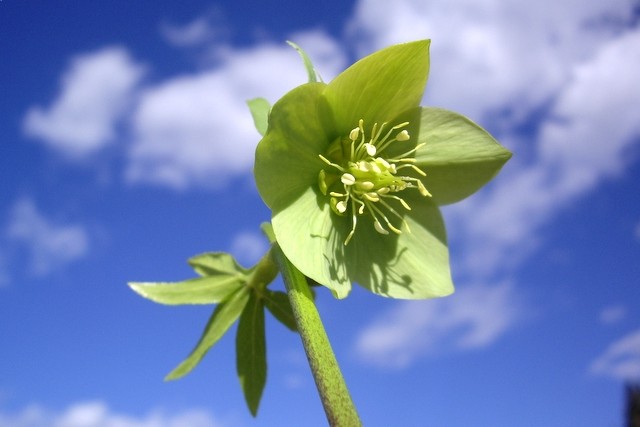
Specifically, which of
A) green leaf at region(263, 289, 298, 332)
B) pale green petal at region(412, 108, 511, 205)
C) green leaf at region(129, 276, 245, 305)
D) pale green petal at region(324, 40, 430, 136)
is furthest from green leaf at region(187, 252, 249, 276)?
pale green petal at region(412, 108, 511, 205)

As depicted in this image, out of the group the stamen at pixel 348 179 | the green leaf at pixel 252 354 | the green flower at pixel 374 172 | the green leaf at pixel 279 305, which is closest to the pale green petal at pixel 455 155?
the green flower at pixel 374 172

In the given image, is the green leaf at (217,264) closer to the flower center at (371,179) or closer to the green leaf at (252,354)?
the green leaf at (252,354)

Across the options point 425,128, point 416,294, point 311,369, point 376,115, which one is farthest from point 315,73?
point 311,369

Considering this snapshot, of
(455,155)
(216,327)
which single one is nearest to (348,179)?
(455,155)

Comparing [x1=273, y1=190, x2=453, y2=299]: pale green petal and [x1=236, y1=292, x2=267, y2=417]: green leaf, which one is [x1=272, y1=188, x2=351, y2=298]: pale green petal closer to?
[x1=273, y1=190, x2=453, y2=299]: pale green petal

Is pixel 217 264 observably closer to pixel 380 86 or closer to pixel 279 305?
pixel 279 305

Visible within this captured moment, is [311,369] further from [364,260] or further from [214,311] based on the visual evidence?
[214,311]
